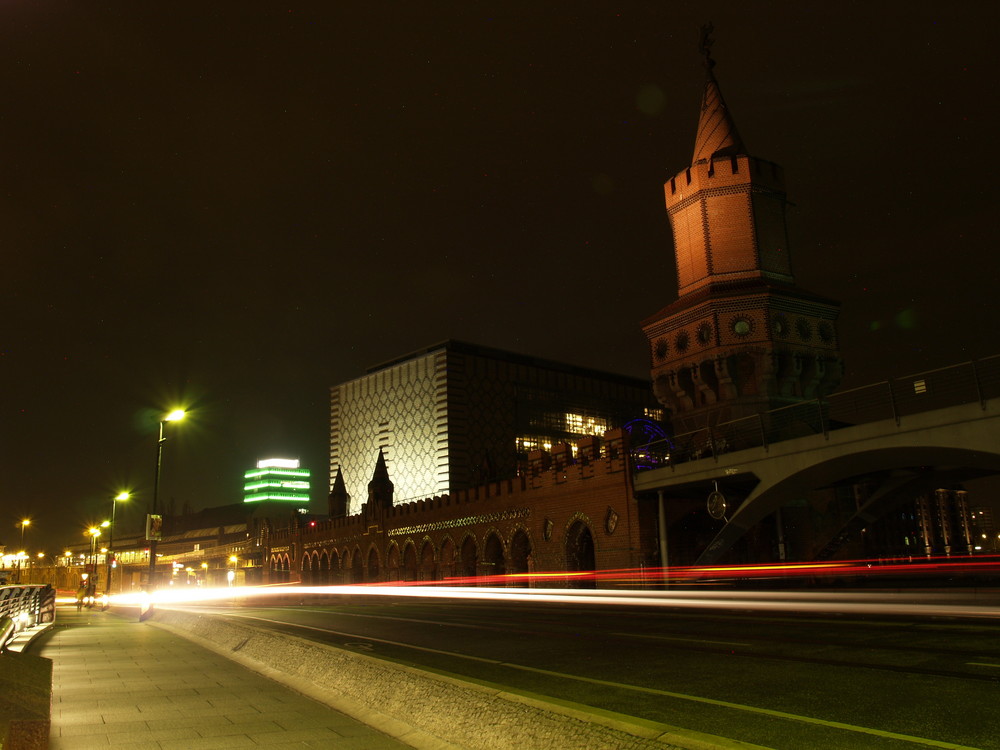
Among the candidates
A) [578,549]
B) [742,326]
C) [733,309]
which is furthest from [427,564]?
[733,309]

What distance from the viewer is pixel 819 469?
26594 mm

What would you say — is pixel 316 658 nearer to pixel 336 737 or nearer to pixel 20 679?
pixel 336 737

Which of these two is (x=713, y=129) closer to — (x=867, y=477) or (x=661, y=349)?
(x=661, y=349)

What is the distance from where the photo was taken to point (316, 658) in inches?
383

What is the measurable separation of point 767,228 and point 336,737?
4081 cm

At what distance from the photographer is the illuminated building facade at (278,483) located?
183750 millimetres

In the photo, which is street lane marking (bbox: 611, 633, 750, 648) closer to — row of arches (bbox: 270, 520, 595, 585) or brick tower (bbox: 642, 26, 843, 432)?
row of arches (bbox: 270, 520, 595, 585)

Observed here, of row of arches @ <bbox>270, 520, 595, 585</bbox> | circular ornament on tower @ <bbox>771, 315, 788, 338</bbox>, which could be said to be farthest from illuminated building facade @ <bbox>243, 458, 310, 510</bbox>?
circular ornament on tower @ <bbox>771, 315, 788, 338</bbox>

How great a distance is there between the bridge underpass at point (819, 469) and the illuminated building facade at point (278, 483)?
6278 inches

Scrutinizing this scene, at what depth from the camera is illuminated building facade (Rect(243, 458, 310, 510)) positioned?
183750 mm

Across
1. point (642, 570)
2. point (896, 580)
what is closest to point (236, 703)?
point (642, 570)

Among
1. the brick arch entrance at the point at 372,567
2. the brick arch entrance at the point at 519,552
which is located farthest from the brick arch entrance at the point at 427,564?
the brick arch entrance at the point at 519,552

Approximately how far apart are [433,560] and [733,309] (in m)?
25.9

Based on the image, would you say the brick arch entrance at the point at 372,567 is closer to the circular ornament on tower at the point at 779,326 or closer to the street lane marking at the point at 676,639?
the circular ornament on tower at the point at 779,326
